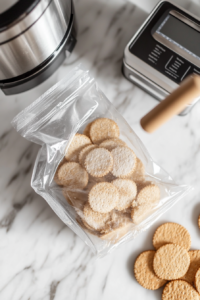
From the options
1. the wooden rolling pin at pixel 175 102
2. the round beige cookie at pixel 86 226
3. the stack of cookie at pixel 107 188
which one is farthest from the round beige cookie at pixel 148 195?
the wooden rolling pin at pixel 175 102

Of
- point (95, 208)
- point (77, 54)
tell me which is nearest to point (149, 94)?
point (77, 54)

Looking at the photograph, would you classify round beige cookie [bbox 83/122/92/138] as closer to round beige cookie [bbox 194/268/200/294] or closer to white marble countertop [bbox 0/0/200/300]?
white marble countertop [bbox 0/0/200/300]

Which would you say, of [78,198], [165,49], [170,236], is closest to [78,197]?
[78,198]

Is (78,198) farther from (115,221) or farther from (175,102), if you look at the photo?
(175,102)

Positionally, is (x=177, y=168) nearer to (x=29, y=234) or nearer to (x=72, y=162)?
(x=72, y=162)

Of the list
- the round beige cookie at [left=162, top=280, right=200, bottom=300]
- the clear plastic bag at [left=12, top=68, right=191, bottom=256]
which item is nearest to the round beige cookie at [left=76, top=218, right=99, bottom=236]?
the clear plastic bag at [left=12, top=68, right=191, bottom=256]
